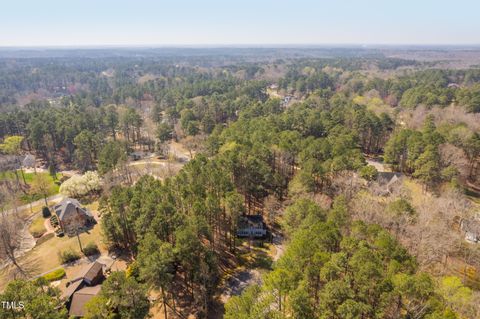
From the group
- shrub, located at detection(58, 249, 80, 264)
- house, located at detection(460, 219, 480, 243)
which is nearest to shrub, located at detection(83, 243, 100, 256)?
shrub, located at detection(58, 249, 80, 264)

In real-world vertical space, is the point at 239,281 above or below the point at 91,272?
below

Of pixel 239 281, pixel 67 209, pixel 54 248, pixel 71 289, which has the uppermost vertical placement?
pixel 67 209

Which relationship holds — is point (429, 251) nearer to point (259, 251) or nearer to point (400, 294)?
point (400, 294)

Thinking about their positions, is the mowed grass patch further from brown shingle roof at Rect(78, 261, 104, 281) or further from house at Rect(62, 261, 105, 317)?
house at Rect(62, 261, 105, 317)

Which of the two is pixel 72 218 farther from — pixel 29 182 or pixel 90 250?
pixel 29 182

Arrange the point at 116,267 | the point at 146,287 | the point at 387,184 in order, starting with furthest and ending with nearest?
1. the point at 387,184
2. the point at 116,267
3. the point at 146,287

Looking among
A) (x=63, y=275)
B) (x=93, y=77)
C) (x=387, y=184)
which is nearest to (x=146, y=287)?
(x=63, y=275)

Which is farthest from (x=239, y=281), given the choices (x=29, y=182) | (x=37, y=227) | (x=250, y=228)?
(x=29, y=182)
